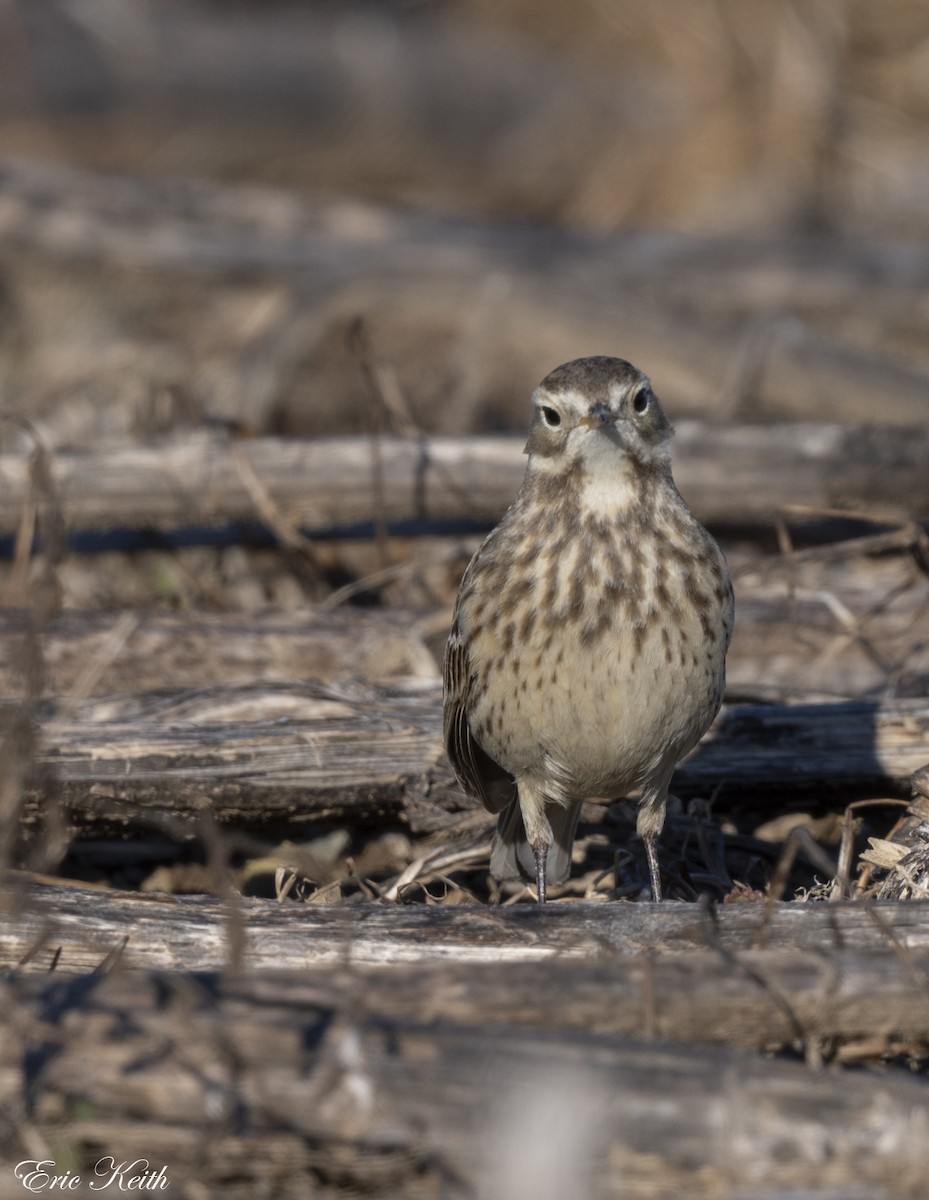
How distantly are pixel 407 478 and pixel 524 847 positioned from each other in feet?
7.58

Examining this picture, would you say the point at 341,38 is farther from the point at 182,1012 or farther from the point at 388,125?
the point at 182,1012

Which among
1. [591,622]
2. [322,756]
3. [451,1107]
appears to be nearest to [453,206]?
[322,756]

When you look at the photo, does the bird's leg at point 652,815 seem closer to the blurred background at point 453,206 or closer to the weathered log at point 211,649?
the weathered log at point 211,649

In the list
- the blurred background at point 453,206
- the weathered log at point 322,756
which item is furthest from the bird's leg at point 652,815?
the blurred background at point 453,206

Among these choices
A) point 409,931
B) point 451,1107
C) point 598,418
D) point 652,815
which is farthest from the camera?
point 652,815

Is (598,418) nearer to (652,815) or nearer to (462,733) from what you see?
(462,733)

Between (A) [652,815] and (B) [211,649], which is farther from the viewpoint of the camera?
(B) [211,649]

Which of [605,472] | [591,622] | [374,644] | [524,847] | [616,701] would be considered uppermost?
[605,472]

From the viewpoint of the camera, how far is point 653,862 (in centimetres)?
505

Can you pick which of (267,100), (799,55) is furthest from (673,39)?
(267,100)

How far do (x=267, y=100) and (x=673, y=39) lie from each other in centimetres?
444

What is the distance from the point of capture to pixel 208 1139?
10.1ft

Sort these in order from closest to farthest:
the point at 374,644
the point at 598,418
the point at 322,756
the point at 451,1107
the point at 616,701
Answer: the point at 451,1107, the point at 616,701, the point at 598,418, the point at 322,756, the point at 374,644

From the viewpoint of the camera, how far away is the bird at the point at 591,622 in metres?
4.74
